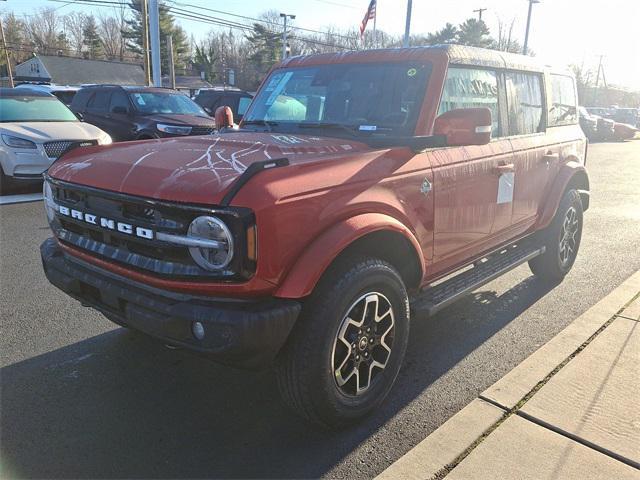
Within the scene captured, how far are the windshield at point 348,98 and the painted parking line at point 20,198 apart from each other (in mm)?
5950

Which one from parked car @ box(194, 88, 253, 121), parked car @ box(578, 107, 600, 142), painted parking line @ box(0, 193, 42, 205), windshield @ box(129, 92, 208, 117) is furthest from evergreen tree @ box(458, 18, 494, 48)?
painted parking line @ box(0, 193, 42, 205)

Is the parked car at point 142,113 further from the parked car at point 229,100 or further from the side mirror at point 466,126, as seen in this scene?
the side mirror at point 466,126

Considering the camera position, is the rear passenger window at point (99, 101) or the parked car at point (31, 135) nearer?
the parked car at point (31, 135)

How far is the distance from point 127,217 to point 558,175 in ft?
12.8

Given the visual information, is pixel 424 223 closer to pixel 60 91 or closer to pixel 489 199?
pixel 489 199

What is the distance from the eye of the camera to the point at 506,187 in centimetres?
402

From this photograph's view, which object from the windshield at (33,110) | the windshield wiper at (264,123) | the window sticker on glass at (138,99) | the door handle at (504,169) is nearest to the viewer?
the door handle at (504,169)

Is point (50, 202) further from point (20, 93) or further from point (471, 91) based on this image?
point (20, 93)

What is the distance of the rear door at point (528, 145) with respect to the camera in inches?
167

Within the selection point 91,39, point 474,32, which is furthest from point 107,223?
point 91,39

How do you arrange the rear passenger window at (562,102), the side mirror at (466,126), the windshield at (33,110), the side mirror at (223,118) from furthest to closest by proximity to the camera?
the windshield at (33,110)
the rear passenger window at (562,102)
the side mirror at (223,118)
the side mirror at (466,126)

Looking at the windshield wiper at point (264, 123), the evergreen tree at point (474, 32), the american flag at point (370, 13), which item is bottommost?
the windshield wiper at point (264, 123)

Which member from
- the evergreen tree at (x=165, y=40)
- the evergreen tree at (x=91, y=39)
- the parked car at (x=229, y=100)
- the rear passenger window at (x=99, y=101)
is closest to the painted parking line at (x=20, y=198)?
the rear passenger window at (x=99, y=101)

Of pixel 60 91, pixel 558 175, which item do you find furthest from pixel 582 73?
pixel 558 175
